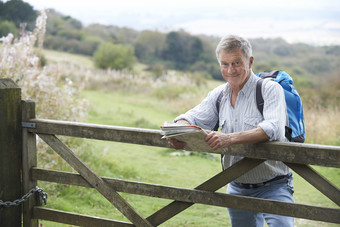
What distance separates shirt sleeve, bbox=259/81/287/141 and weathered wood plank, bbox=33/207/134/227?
1.48m

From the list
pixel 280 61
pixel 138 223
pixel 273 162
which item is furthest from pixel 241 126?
pixel 280 61

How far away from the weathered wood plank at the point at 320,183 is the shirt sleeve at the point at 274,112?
26 centimetres

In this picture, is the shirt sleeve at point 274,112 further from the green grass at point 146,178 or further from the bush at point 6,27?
the bush at point 6,27

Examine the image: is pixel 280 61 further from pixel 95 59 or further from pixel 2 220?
pixel 2 220

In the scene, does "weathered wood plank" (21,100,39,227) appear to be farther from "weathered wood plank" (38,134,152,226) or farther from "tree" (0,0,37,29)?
"tree" (0,0,37,29)

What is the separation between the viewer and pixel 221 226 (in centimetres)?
576

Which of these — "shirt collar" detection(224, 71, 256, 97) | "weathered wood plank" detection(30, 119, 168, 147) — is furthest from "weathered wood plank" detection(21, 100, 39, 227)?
"shirt collar" detection(224, 71, 256, 97)

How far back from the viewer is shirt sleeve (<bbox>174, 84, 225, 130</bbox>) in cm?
339

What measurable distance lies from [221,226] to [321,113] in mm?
7411

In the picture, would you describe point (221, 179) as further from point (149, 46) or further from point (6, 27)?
point (149, 46)

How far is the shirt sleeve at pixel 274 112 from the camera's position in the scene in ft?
9.12

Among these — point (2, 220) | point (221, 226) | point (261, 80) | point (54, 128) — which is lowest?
point (221, 226)

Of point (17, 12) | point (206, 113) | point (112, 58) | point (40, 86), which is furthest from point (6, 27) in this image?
point (112, 58)

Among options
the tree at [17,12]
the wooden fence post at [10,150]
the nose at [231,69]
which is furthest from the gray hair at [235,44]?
the tree at [17,12]
